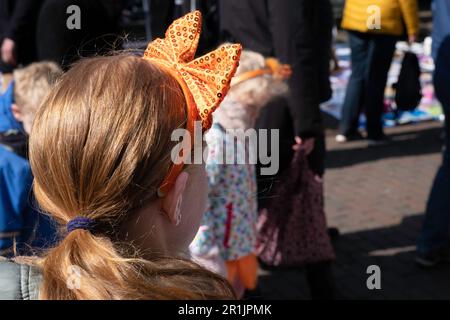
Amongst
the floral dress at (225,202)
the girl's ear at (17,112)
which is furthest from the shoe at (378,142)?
the girl's ear at (17,112)

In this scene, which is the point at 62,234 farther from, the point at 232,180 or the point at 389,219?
the point at 389,219

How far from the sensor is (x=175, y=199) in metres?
1.29

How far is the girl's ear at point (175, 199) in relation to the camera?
1275mm

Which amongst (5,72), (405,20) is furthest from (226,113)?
(405,20)

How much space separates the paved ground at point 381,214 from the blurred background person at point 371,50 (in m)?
0.25

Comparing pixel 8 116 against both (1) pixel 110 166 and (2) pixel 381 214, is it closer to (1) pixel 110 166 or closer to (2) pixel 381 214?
(1) pixel 110 166

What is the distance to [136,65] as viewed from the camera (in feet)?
4.10

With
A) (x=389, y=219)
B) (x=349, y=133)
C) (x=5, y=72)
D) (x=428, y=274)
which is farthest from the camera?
(x=349, y=133)

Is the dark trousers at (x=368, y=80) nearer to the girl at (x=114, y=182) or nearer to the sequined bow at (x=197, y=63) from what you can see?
the sequined bow at (x=197, y=63)

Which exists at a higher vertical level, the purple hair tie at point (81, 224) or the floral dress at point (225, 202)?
the purple hair tie at point (81, 224)

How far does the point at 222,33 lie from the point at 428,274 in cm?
180

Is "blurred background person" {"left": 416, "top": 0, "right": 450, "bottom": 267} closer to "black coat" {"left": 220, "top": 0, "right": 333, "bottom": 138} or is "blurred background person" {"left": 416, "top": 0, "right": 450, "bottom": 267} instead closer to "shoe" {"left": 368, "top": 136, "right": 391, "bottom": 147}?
"black coat" {"left": 220, "top": 0, "right": 333, "bottom": 138}

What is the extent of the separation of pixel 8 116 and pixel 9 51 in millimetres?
1250

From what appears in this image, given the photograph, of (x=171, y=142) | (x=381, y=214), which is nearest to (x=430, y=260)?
(x=381, y=214)
